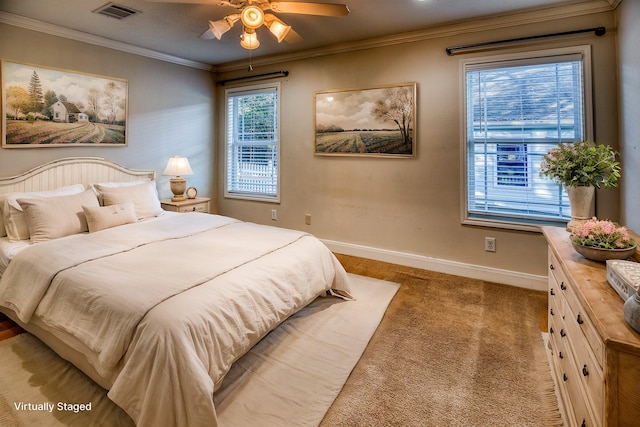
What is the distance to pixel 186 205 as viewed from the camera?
4234 mm

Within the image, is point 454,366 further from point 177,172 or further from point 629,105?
point 177,172

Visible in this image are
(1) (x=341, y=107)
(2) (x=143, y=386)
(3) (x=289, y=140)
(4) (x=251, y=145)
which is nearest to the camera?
(2) (x=143, y=386)

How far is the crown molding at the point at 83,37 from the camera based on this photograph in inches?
123

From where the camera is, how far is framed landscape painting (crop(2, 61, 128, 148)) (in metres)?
3.16

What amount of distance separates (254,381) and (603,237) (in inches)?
76.1

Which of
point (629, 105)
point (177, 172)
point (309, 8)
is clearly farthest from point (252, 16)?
point (629, 105)

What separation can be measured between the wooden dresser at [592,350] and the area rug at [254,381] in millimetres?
1087

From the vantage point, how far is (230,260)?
217 centimetres

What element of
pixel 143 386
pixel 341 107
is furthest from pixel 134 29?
pixel 143 386

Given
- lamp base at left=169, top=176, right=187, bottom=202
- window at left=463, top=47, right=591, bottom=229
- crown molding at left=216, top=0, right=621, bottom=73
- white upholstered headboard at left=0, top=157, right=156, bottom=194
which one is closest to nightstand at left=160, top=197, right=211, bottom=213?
lamp base at left=169, top=176, right=187, bottom=202

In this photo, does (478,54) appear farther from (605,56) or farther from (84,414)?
(84,414)

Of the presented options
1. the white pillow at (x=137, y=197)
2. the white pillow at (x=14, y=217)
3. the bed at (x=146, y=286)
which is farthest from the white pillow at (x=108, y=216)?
the white pillow at (x=14, y=217)

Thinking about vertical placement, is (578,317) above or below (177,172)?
below

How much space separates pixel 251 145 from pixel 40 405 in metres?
3.86
